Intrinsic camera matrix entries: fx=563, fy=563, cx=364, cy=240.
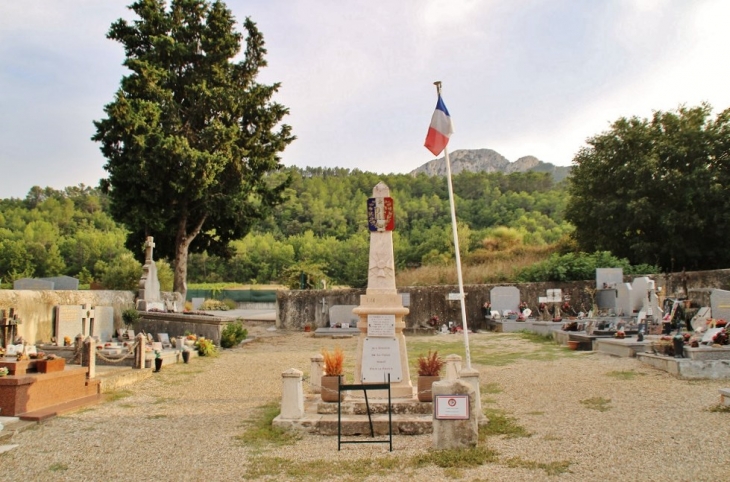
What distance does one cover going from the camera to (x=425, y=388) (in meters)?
8.21

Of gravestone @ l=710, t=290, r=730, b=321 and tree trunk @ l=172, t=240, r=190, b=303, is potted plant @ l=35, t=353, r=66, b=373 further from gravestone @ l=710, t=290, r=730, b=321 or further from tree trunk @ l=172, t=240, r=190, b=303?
tree trunk @ l=172, t=240, r=190, b=303

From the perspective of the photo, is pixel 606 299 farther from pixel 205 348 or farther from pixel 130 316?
pixel 130 316

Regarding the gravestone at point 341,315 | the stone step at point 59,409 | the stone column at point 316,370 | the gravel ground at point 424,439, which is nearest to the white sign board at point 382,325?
the stone column at point 316,370

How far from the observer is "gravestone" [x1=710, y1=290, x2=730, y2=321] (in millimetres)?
14180

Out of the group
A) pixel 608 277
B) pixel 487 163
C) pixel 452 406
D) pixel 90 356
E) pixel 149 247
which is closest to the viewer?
pixel 452 406

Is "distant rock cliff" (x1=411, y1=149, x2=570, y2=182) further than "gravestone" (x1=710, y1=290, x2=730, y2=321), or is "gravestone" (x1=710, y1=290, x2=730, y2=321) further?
"distant rock cliff" (x1=411, y1=149, x2=570, y2=182)

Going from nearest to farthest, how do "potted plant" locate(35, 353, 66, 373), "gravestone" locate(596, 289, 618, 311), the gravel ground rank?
1. the gravel ground
2. "potted plant" locate(35, 353, 66, 373)
3. "gravestone" locate(596, 289, 618, 311)

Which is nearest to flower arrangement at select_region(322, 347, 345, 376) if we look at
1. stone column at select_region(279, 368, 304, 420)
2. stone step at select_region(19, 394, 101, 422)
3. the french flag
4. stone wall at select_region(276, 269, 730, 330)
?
stone column at select_region(279, 368, 304, 420)

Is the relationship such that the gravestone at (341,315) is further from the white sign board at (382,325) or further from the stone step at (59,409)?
the white sign board at (382,325)

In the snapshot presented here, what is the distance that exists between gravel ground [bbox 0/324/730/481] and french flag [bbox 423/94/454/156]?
4503 millimetres

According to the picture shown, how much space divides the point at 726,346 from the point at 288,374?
27.2ft

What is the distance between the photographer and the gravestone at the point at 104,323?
1616 centimetres

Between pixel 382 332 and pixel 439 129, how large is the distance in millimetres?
4012

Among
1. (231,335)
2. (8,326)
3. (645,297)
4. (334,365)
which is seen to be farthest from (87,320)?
(645,297)
